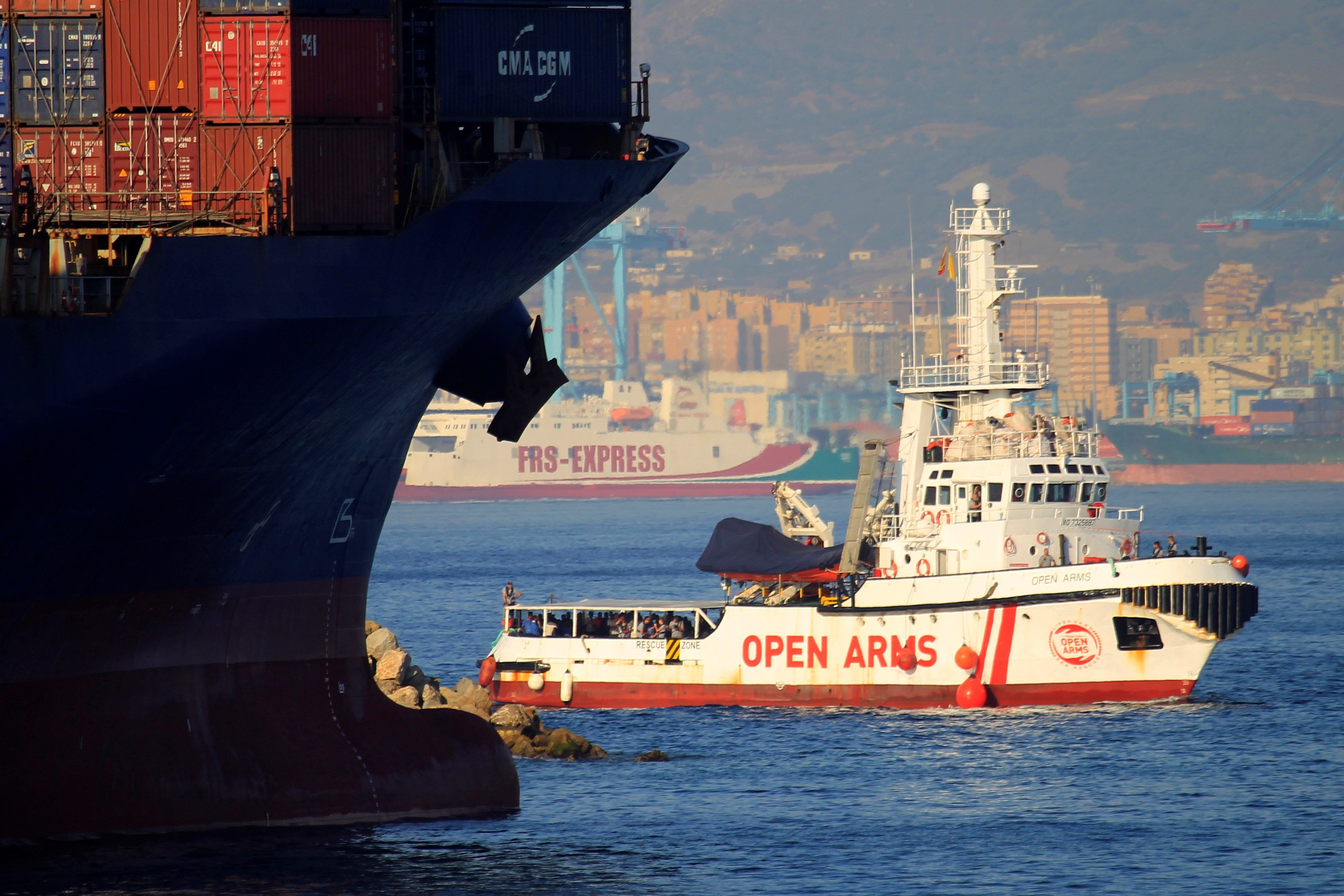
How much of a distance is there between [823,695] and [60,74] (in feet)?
91.4

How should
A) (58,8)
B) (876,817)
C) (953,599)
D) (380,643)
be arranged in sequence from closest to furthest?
1. (58,8)
2. (876,817)
3. (380,643)
4. (953,599)

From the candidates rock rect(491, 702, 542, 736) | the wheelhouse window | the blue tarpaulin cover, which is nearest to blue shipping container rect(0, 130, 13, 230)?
rock rect(491, 702, 542, 736)

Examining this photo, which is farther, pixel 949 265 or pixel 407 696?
pixel 949 265

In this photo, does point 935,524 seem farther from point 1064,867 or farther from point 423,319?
point 423,319

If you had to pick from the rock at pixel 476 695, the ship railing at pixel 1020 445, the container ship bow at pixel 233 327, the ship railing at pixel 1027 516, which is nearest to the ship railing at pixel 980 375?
the ship railing at pixel 1020 445

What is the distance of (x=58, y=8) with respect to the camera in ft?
86.3

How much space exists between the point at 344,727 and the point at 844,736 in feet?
53.8

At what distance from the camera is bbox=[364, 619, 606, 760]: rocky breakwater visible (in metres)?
40.2

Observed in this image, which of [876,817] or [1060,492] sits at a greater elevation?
[1060,492]

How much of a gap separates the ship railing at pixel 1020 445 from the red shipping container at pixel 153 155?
26.9 metres

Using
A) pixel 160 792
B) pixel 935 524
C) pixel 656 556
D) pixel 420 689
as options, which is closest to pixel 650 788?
pixel 420 689

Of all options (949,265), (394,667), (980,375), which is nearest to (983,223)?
(949,265)

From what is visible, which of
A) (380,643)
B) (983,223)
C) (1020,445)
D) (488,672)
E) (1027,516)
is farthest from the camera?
(983,223)

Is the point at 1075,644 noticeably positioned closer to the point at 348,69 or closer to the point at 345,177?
the point at 345,177
